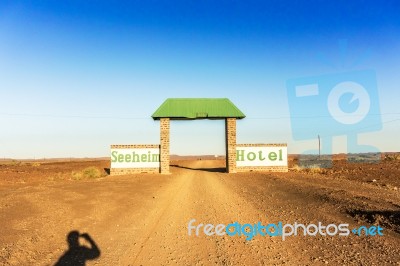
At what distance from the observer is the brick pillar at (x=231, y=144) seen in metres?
26.8

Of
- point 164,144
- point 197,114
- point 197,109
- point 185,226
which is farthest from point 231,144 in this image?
point 185,226

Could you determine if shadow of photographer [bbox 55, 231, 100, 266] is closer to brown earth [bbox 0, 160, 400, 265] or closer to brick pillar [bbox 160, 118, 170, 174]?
brown earth [bbox 0, 160, 400, 265]

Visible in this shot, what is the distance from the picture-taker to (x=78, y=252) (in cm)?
620

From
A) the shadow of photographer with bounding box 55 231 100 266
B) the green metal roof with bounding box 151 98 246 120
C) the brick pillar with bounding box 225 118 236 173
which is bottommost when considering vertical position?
the shadow of photographer with bounding box 55 231 100 266

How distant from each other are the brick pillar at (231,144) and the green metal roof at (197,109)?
0.71 meters

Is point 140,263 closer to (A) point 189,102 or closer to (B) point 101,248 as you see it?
(B) point 101,248

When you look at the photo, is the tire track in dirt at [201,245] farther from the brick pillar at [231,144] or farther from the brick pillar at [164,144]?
the brick pillar at [231,144]

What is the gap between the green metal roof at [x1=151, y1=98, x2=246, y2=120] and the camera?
27203mm

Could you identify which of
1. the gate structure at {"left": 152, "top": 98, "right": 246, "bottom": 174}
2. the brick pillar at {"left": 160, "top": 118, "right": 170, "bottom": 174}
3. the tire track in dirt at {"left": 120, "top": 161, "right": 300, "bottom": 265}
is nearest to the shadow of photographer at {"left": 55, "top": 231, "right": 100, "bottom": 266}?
the tire track in dirt at {"left": 120, "top": 161, "right": 300, "bottom": 265}

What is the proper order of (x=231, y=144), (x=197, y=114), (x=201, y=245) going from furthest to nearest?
(x=197, y=114), (x=231, y=144), (x=201, y=245)

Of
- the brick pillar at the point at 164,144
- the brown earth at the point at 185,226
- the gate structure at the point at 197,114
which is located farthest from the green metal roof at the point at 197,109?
the brown earth at the point at 185,226

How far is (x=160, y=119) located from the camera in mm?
27094

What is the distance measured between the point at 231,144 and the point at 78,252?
21.5 meters

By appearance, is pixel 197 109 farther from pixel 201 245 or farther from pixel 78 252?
pixel 78 252
